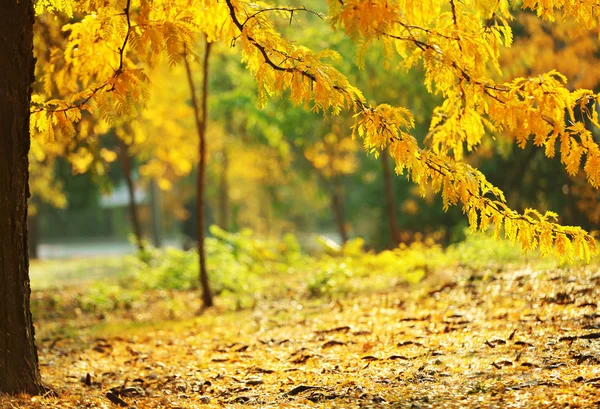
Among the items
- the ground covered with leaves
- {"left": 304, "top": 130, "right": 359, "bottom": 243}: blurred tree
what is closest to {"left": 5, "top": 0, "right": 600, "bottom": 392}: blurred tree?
the ground covered with leaves

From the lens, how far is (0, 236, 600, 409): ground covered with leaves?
5.66 meters

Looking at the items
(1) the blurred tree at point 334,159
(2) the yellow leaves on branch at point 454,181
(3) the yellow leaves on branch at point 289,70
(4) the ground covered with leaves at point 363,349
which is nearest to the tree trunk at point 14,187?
(4) the ground covered with leaves at point 363,349

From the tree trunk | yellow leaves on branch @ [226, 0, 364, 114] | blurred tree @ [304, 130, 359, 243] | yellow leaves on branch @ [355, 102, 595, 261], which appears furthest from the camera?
blurred tree @ [304, 130, 359, 243]

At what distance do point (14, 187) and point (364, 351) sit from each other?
3471 millimetres

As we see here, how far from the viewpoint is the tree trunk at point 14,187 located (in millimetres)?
5625

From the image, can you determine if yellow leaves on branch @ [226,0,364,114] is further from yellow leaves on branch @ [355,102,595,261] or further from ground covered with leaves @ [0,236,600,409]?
ground covered with leaves @ [0,236,600,409]

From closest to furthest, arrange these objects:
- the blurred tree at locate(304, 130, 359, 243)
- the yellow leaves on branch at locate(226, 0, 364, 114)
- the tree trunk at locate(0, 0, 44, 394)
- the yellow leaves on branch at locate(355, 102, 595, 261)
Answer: the tree trunk at locate(0, 0, 44, 394) < the yellow leaves on branch at locate(226, 0, 364, 114) < the yellow leaves on branch at locate(355, 102, 595, 261) < the blurred tree at locate(304, 130, 359, 243)

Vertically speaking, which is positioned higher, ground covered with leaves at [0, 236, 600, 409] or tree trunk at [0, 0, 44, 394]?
tree trunk at [0, 0, 44, 394]

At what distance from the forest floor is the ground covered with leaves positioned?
15 millimetres

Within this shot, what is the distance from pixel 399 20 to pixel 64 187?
25.4 m

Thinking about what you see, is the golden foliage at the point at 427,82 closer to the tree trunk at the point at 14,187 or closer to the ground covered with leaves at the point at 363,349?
the tree trunk at the point at 14,187

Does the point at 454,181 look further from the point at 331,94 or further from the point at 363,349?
the point at 363,349

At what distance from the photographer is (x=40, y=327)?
1132 cm

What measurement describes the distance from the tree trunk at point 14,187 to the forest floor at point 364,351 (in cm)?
34
